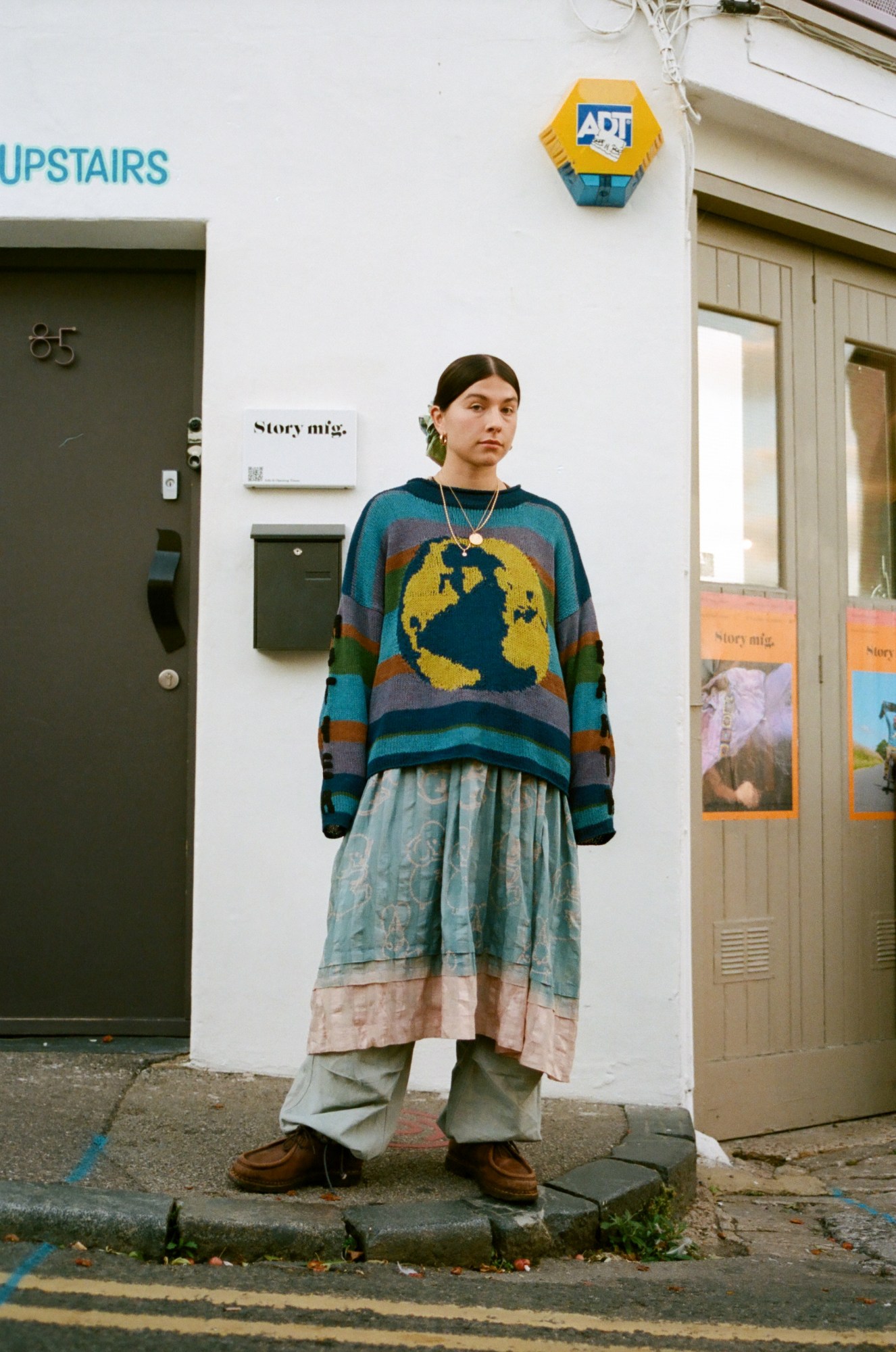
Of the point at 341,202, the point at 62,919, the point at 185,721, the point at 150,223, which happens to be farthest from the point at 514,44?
the point at 62,919

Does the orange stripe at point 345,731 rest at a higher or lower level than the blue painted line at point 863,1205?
higher

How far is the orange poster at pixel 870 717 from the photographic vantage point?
4973 millimetres

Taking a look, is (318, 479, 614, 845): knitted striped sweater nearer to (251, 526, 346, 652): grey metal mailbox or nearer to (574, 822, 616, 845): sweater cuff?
(574, 822, 616, 845): sweater cuff

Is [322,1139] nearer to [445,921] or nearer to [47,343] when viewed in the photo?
[445,921]

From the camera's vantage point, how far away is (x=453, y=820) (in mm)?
2943

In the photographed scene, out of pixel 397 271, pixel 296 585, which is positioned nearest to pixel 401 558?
pixel 296 585

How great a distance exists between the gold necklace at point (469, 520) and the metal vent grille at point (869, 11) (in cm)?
276

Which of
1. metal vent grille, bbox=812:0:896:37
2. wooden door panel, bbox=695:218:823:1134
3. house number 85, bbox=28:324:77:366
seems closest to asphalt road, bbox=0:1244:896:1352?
wooden door panel, bbox=695:218:823:1134

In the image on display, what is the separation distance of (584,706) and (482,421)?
737mm

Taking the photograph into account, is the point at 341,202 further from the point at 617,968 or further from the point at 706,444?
the point at 617,968

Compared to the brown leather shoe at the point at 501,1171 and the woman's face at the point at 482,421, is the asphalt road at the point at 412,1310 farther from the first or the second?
the woman's face at the point at 482,421

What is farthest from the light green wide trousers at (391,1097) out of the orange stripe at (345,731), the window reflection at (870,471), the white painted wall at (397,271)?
the window reflection at (870,471)

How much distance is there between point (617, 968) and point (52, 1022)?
6.26ft

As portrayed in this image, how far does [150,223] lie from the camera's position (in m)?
4.14
